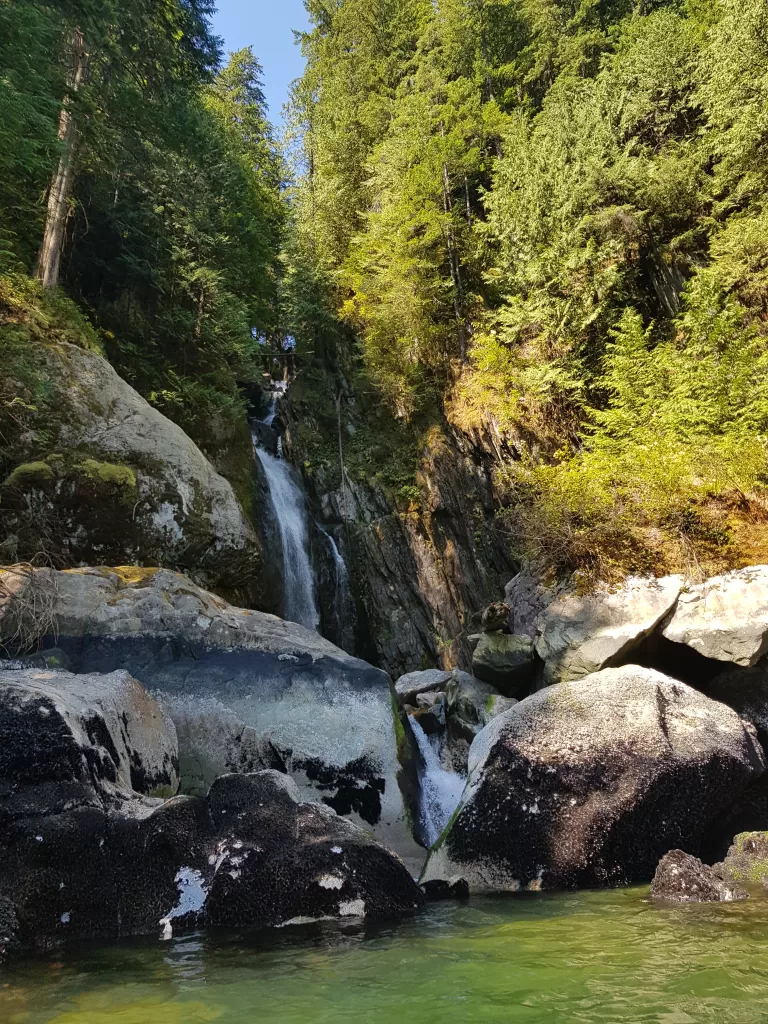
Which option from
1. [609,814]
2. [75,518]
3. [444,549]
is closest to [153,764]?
[609,814]

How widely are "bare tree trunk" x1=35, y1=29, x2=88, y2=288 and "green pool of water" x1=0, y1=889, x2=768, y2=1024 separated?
12837 millimetres

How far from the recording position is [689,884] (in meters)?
5.06

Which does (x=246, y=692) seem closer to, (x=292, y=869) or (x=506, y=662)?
(x=292, y=869)

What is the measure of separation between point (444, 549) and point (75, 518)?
10.2 meters

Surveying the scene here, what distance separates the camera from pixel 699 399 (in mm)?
10953

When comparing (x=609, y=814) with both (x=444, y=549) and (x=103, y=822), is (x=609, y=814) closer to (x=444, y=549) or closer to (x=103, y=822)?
(x=103, y=822)

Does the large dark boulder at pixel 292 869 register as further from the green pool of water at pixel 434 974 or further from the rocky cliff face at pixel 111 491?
the rocky cliff face at pixel 111 491

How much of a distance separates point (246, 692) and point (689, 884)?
4974 millimetres

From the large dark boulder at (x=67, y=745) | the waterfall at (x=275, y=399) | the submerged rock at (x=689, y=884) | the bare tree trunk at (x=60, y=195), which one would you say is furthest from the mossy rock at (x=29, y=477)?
the waterfall at (x=275, y=399)

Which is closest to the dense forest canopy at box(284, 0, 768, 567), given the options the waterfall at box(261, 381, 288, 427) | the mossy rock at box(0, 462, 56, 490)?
the waterfall at box(261, 381, 288, 427)

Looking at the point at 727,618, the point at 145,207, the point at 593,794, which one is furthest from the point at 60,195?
the point at 727,618

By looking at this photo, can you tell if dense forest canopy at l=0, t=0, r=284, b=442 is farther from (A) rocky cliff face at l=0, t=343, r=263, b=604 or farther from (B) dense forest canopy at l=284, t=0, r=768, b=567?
(B) dense forest canopy at l=284, t=0, r=768, b=567

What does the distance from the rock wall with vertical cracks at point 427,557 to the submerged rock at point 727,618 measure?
22.9ft

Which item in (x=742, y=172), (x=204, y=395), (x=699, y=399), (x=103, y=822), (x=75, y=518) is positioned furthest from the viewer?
→ (x=204, y=395)
